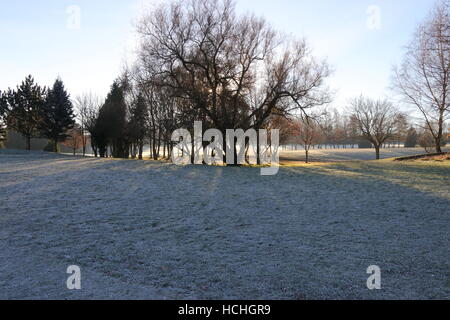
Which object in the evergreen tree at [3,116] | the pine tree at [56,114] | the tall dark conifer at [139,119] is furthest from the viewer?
the evergreen tree at [3,116]

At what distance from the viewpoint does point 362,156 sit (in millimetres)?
59688

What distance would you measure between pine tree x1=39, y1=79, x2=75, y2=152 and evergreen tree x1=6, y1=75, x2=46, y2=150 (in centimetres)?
126

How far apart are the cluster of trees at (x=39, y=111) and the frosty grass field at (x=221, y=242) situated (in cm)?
3671

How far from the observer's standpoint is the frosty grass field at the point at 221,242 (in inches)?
148

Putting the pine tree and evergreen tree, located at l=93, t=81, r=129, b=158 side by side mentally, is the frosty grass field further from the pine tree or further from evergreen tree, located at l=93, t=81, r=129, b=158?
the pine tree

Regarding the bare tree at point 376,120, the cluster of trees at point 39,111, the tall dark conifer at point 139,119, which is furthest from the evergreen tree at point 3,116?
the bare tree at point 376,120

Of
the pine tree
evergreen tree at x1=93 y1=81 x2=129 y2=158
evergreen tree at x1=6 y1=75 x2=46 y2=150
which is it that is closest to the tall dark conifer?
evergreen tree at x1=93 y1=81 x2=129 y2=158

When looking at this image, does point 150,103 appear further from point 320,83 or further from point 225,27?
point 320,83

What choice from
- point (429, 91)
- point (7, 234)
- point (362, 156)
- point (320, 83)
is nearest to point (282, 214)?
point (7, 234)

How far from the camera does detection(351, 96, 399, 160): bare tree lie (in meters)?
43.0

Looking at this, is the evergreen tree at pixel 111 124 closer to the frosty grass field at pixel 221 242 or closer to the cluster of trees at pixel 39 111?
the cluster of trees at pixel 39 111

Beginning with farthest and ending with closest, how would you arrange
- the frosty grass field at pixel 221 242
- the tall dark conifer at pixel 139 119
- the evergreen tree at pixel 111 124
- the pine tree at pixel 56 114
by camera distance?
1. the pine tree at pixel 56 114
2. the evergreen tree at pixel 111 124
3. the tall dark conifer at pixel 139 119
4. the frosty grass field at pixel 221 242

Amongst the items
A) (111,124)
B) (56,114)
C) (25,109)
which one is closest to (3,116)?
(25,109)

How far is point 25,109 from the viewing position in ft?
137
